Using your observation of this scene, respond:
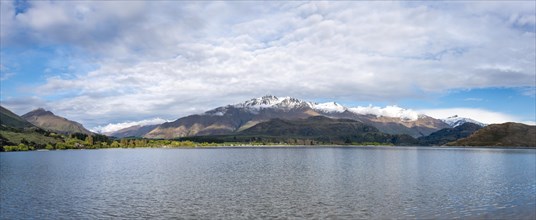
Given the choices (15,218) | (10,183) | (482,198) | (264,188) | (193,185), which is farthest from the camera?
(10,183)

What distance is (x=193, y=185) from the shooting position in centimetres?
8981

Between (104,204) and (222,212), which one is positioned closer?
(222,212)

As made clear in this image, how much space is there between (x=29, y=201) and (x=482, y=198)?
258 feet

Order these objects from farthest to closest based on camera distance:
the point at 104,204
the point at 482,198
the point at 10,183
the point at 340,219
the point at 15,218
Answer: the point at 10,183
the point at 482,198
the point at 104,204
the point at 15,218
the point at 340,219

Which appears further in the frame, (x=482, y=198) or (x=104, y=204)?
(x=482, y=198)

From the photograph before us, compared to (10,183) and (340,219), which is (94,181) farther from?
(340,219)

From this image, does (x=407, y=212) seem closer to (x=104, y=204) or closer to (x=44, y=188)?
(x=104, y=204)

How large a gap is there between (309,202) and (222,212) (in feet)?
50.7

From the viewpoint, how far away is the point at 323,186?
86.8 m

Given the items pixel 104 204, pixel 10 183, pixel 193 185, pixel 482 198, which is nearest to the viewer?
pixel 104 204

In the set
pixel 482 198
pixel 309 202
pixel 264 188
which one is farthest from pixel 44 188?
pixel 482 198

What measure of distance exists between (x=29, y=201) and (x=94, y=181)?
30.4 metres

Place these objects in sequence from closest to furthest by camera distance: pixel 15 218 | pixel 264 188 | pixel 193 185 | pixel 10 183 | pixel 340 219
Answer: pixel 340 219
pixel 15 218
pixel 264 188
pixel 193 185
pixel 10 183

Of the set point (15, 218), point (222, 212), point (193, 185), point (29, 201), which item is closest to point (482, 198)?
point (222, 212)
